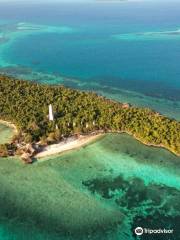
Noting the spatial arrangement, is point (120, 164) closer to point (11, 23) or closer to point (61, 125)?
point (61, 125)

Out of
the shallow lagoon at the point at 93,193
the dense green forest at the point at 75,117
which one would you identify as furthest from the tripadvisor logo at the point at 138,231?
the dense green forest at the point at 75,117

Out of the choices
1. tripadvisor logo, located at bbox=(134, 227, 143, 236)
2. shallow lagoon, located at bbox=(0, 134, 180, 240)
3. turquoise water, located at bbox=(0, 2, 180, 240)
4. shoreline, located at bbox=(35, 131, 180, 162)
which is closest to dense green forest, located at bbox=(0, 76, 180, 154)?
shoreline, located at bbox=(35, 131, 180, 162)

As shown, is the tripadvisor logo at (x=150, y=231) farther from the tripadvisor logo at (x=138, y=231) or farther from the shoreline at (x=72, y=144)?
the shoreline at (x=72, y=144)

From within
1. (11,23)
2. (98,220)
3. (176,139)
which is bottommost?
(98,220)

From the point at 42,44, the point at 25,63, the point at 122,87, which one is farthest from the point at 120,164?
the point at 42,44

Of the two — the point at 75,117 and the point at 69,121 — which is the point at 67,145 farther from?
the point at 75,117
